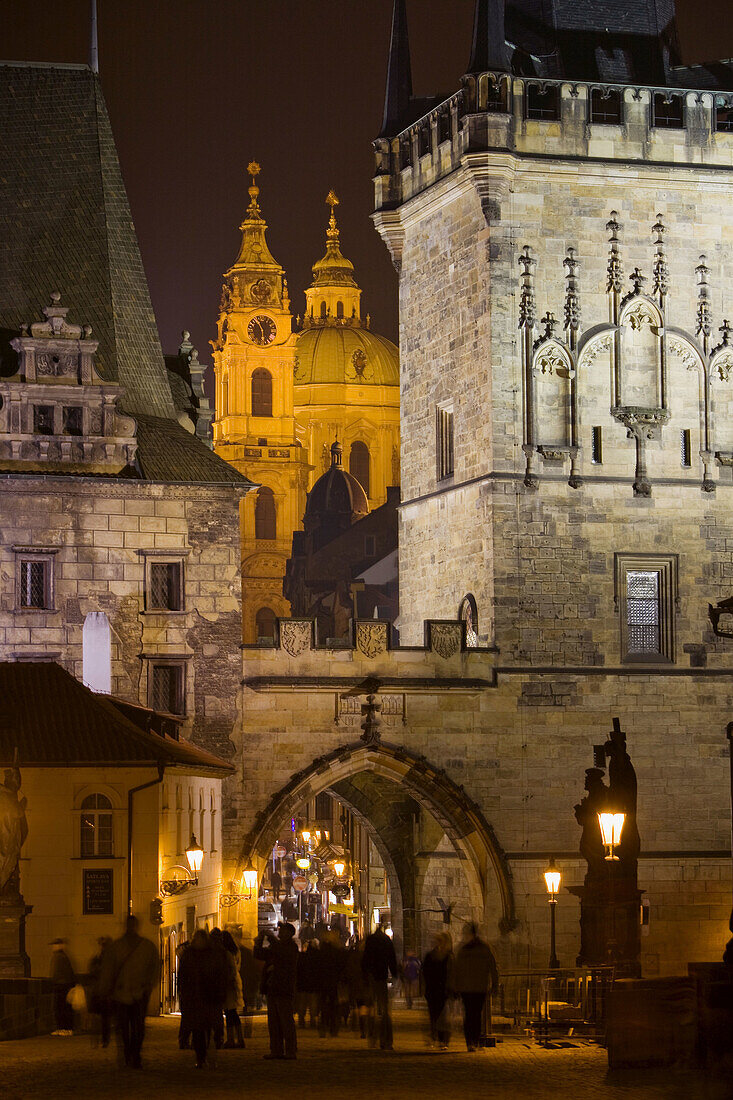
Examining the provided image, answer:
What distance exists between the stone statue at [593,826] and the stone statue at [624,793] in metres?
0.21

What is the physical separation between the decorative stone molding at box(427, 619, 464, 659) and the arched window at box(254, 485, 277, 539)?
260 ft

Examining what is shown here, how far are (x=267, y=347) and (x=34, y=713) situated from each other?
93.4 m

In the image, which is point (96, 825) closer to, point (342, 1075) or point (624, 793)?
point (624, 793)

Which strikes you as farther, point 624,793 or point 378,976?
point 624,793

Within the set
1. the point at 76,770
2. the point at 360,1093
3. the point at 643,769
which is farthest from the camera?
the point at 643,769

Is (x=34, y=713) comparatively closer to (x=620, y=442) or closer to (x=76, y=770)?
(x=76, y=770)

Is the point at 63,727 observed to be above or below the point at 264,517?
below

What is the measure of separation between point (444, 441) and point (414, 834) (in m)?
7.94

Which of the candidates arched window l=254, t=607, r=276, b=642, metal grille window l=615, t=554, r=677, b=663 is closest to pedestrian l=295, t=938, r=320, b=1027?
metal grille window l=615, t=554, r=677, b=663

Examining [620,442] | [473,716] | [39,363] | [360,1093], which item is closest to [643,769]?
[473,716]

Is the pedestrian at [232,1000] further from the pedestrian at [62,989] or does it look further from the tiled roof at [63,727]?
the tiled roof at [63,727]

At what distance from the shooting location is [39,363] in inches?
1523

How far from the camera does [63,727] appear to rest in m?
31.3

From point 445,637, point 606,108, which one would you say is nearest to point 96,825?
point 445,637
